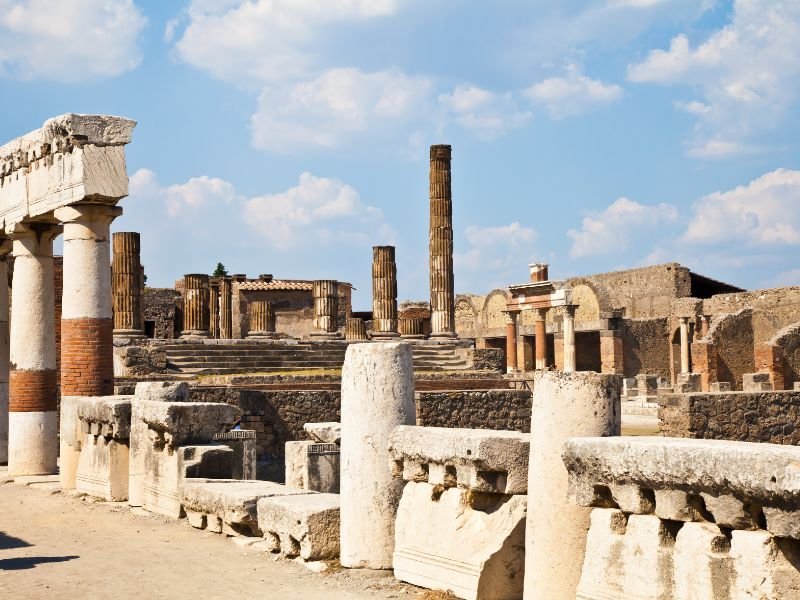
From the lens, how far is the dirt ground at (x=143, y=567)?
6.03 m

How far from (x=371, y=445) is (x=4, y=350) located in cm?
922

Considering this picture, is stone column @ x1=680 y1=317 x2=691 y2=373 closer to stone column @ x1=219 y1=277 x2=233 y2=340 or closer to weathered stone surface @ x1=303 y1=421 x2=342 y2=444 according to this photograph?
stone column @ x1=219 y1=277 x2=233 y2=340

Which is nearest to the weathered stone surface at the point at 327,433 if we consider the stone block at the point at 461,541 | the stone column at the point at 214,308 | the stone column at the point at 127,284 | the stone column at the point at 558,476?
the stone block at the point at 461,541

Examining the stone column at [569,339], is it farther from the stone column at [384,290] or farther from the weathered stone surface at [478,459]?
the weathered stone surface at [478,459]

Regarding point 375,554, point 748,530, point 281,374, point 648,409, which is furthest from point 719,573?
point 648,409

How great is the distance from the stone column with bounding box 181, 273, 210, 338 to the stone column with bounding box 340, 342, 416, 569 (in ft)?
66.2

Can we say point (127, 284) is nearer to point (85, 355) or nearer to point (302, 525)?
point (85, 355)

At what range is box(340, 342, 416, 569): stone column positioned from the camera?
6.34m

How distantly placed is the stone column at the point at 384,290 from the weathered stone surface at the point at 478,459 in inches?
882

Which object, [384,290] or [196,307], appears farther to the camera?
[384,290]

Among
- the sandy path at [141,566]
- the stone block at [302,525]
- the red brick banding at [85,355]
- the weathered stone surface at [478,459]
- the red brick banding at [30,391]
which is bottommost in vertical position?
the sandy path at [141,566]

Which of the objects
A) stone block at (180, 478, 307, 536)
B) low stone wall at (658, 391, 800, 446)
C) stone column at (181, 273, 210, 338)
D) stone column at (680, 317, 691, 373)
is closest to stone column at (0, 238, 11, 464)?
stone block at (180, 478, 307, 536)

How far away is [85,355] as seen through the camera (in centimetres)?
1165

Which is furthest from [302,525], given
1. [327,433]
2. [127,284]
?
[127,284]
